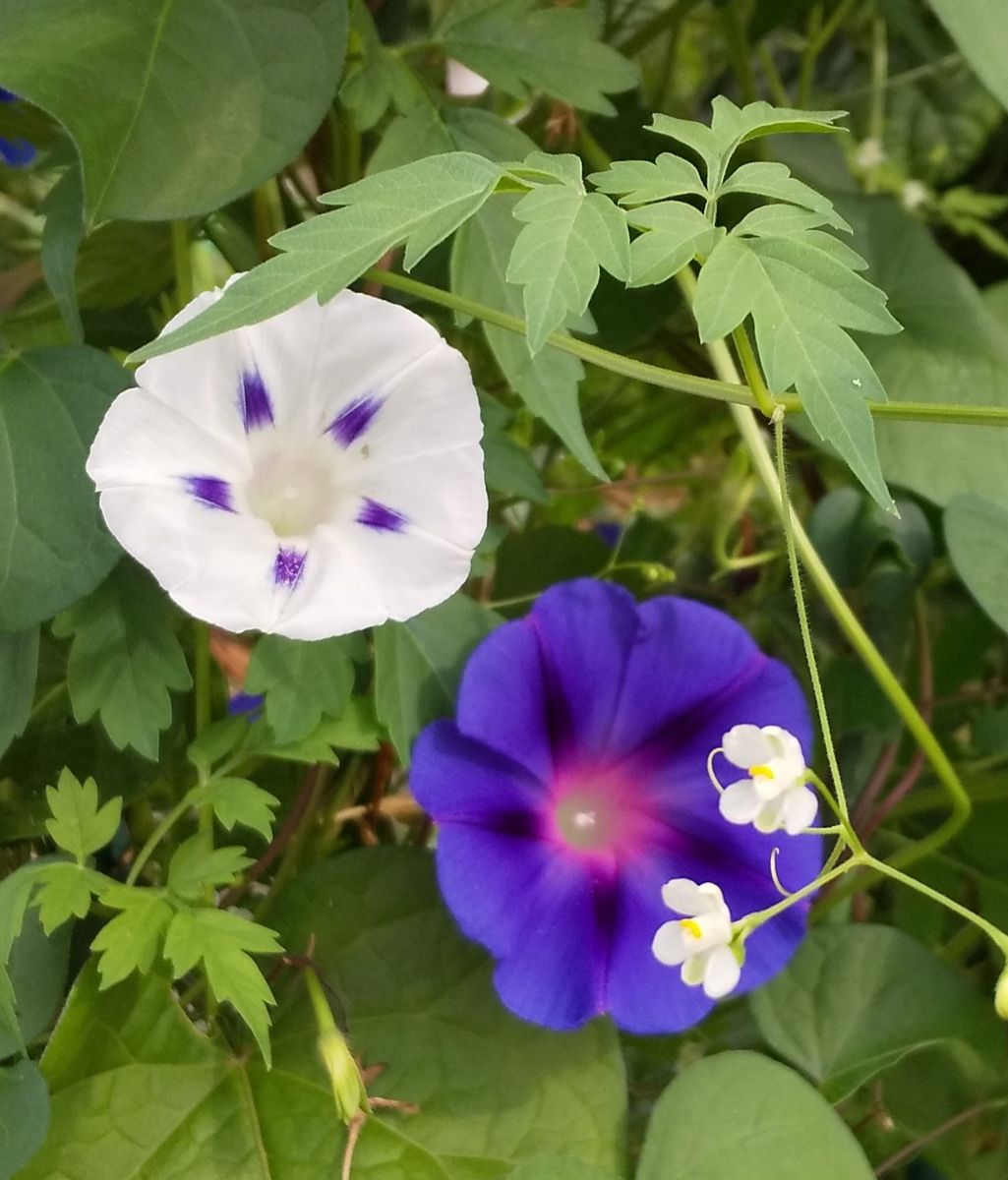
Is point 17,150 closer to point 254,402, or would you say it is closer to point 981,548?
point 254,402

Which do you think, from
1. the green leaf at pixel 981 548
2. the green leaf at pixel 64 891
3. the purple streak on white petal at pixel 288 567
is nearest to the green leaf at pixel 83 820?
the green leaf at pixel 64 891

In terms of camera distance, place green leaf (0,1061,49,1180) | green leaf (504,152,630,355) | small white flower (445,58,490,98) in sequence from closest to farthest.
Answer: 1. green leaf (504,152,630,355)
2. green leaf (0,1061,49,1180)
3. small white flower (445,58,490,98)

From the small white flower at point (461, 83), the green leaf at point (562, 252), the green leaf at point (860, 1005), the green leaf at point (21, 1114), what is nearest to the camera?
the green leaf at point (562, 252)

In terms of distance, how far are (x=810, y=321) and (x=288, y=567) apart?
22 centimetres

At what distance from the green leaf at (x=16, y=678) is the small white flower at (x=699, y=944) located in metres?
0.28

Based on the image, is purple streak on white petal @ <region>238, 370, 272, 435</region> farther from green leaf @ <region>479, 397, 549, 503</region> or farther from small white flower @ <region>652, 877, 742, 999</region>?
small white flower @ <region>652, 877, 742, 999</region>

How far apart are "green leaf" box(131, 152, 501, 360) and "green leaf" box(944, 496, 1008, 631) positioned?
1.16ft

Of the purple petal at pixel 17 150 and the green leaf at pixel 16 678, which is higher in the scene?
the purple petal at pixel 17 150

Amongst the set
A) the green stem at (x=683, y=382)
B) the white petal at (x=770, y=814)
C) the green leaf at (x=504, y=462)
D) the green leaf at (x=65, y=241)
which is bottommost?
the green leaf at (x=504, y=462)

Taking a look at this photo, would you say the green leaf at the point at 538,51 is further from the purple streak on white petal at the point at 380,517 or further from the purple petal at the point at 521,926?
the purple petal at the point at 521,926

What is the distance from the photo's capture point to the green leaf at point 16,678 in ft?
1.53

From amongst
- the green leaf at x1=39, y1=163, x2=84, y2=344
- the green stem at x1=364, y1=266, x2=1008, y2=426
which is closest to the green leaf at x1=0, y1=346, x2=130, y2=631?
the green leaf at x1=39, y1=163, x2=84, y2=344

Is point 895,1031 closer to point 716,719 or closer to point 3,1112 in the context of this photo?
point 716,719

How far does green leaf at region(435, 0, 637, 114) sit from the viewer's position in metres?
0.54
